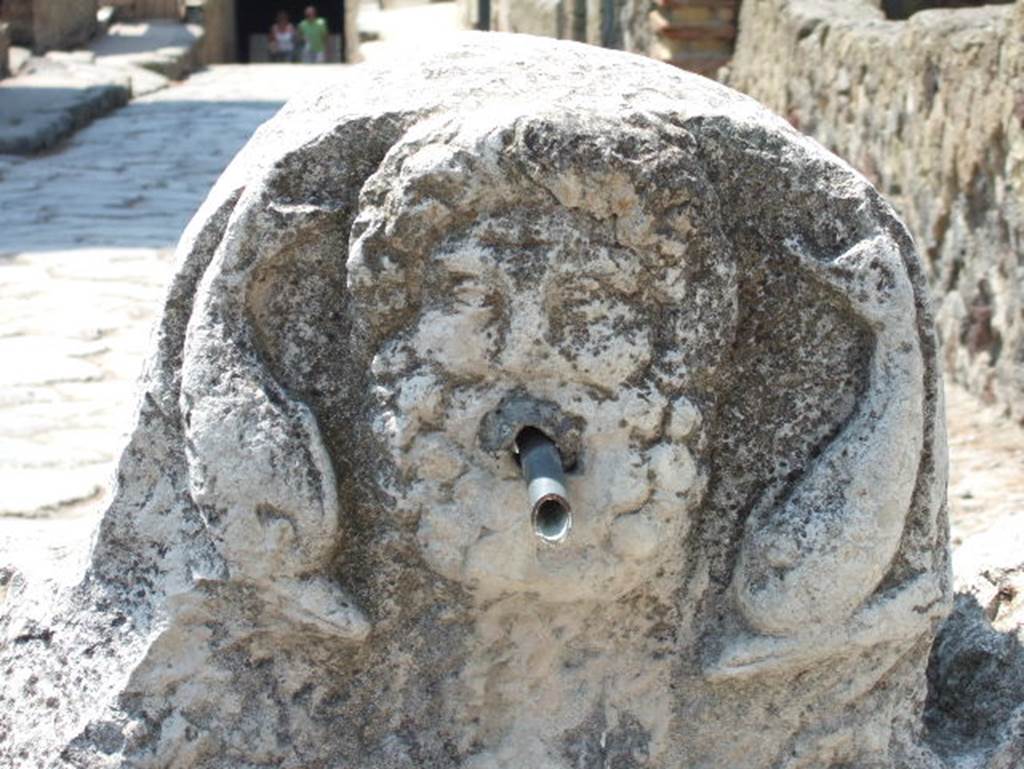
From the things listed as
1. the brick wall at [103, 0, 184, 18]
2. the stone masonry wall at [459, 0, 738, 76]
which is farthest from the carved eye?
the brick wall at [103, 0, 184, 18]

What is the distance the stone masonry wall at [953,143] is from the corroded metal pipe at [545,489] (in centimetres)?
294

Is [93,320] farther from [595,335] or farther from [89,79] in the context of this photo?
[89,79]

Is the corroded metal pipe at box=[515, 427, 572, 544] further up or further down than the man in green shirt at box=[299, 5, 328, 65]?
further up

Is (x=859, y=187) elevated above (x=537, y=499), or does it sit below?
above

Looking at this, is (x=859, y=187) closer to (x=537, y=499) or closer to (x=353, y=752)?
(x=537, y=499)

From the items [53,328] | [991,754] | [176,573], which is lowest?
[53,328]

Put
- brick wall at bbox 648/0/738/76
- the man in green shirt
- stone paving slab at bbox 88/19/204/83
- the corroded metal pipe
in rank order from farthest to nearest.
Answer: the man in green shirt
stone paving slab at bbox 88/19/204/83
brick wall at bbox 648/0/738/76
the corroded metal pipe

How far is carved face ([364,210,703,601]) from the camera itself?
1910mm

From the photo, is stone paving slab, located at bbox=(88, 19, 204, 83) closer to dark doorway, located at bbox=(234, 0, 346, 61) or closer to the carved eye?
dark doorway, located at bbox=(234, 0, 346, 61)

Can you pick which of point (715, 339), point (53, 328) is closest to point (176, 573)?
point (715, 339)

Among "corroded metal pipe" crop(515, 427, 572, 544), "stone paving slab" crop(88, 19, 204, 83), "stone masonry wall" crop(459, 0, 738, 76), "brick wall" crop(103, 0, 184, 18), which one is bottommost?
"stone paving slab" crop(88, 19, 204, 83)

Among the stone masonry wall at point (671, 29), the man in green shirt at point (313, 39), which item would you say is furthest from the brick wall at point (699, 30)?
the man in green shirt at point (313, 39)

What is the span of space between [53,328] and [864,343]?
12.5ft

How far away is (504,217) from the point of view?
1.90 m
